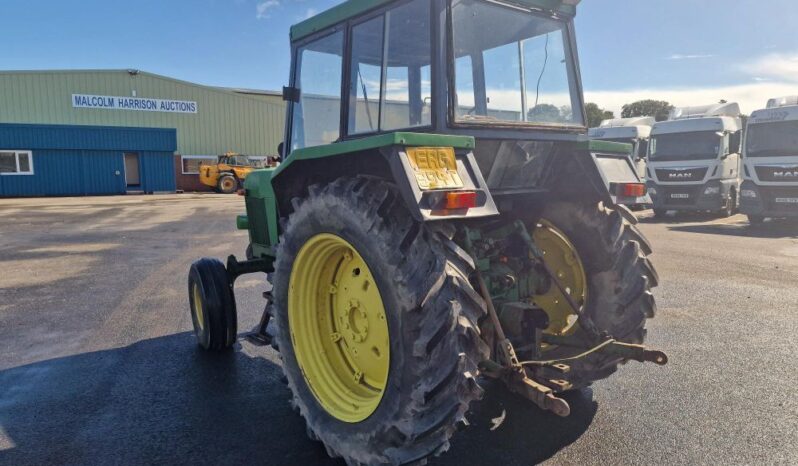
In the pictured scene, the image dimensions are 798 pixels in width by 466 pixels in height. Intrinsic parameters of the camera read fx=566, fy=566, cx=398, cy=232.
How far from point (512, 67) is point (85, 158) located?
3270 centimetres

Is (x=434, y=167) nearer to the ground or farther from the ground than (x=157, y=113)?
nearer to the ground

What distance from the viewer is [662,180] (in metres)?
17.9

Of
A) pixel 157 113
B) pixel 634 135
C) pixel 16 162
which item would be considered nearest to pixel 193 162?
pixel 157 113

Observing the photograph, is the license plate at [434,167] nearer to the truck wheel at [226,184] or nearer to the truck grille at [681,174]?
the truck grille at [681,174]

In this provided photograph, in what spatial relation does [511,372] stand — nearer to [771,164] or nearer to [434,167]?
[434,167]

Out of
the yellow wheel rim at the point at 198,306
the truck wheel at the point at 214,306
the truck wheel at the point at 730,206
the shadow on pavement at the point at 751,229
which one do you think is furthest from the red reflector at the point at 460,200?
the truck wheel at the point at 730,206

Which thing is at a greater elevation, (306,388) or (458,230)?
(458,230)

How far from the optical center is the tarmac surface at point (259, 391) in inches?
135

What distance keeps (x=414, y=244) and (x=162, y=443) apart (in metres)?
2.15

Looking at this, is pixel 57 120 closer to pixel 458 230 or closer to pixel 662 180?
pixel 662 180

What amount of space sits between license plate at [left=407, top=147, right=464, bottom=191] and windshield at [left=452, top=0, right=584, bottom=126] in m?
0.65

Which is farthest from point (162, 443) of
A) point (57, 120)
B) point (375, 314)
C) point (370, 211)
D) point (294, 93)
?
point (57, 120)

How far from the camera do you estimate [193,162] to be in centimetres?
3500

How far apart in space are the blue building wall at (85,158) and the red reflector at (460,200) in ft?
109
